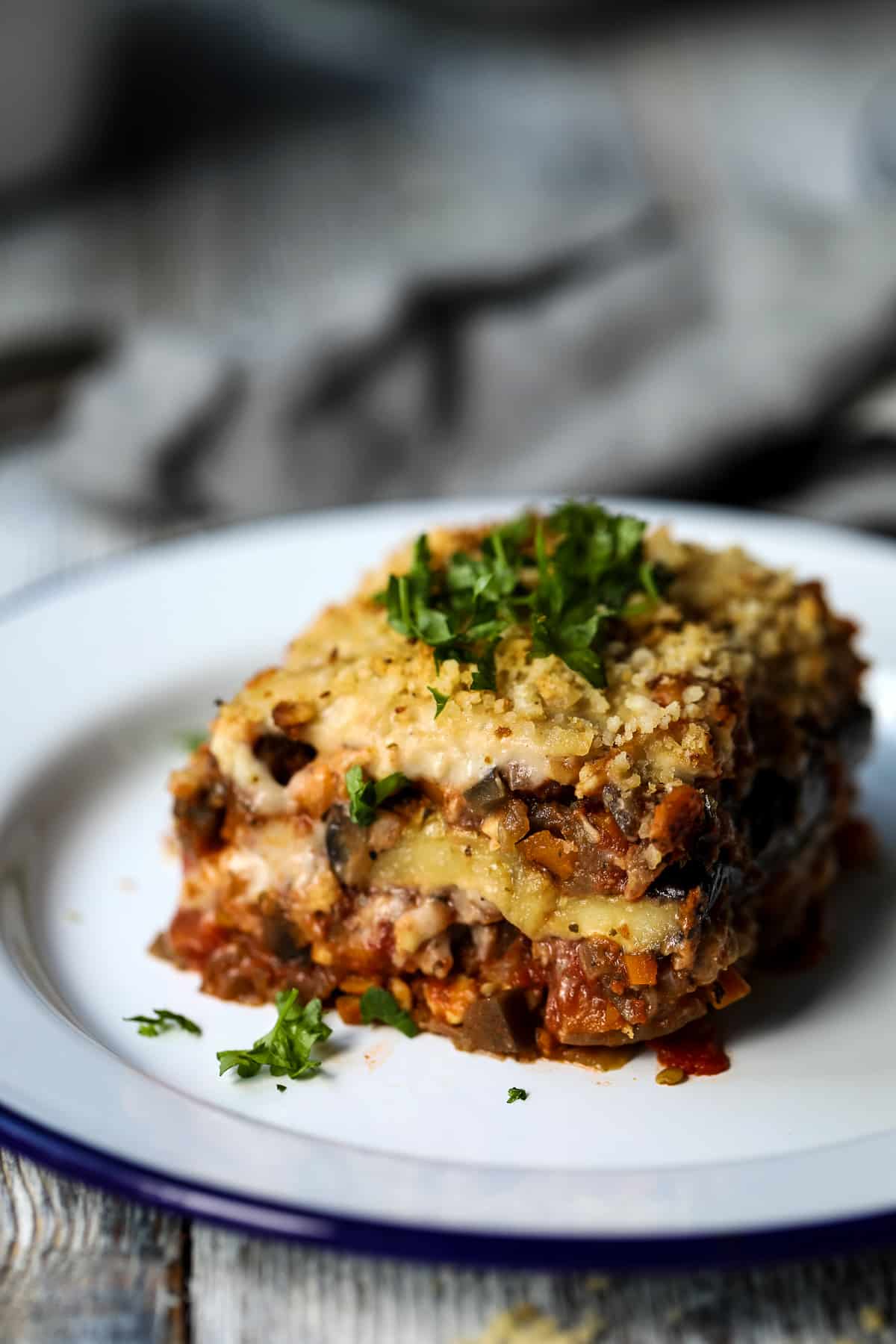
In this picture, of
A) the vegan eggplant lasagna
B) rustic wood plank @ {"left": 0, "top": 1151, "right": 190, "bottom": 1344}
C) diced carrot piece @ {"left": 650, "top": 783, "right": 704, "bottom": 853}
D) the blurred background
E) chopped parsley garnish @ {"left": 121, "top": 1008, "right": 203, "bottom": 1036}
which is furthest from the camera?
the blurred background

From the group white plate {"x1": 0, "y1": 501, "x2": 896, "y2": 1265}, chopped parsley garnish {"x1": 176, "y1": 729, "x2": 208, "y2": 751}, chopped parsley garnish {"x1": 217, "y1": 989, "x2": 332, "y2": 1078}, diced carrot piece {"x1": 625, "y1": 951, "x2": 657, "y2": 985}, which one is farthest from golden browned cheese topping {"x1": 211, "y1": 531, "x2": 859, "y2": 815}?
chopped parsley garnish {"x1": 176, "y1": 729, "x2": 208, "y2": 751}

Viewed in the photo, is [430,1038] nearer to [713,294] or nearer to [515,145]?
[713,294]

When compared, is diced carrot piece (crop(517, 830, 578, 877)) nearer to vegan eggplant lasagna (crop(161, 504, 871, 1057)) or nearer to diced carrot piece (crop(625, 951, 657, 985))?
vegan eggplant lasagna (crop(161, 504, 871, 1057))

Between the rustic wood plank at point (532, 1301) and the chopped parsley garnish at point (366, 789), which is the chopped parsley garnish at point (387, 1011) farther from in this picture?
the rustic wood plank at point (532, 1301)

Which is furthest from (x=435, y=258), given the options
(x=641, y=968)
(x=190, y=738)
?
(x=641, y=968)

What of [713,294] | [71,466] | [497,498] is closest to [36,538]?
[71,466]

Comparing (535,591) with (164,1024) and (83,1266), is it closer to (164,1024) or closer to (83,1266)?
(164,1024)

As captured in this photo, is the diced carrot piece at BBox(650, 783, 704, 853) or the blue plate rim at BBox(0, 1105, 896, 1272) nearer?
the blue plate rim at BBox(0, 1105, 896, 1272)
